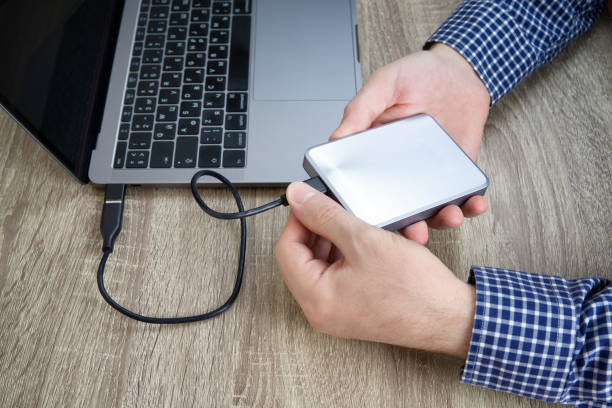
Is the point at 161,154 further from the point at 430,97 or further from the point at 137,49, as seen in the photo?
the point at 430,97

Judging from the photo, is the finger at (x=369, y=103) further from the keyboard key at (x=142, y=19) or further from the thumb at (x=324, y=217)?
the keyboard key at (x=142, y=19)

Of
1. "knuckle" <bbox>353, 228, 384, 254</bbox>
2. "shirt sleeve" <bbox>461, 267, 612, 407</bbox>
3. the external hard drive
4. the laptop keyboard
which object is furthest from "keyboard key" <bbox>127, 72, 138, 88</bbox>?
"shirt sleeve" <bbox>461, 267, 612, 407</bbox>

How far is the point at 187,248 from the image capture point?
0.49 m

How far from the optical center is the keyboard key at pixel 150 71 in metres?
0.60

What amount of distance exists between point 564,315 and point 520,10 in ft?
1.51

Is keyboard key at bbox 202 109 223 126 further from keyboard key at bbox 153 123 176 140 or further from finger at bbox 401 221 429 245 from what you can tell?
finger at bbox 401 221 429 245

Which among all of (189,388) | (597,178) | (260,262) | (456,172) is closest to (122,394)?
(189,388)

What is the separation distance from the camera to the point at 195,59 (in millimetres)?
613

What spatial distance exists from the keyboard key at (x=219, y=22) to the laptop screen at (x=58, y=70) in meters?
0.15

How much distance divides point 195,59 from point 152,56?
0.06 meters

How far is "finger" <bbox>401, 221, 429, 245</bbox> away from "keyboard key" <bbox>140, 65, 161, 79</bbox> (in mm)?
404

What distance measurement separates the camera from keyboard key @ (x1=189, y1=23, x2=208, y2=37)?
0.64m

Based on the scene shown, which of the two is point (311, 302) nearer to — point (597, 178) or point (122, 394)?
point (122, 394)

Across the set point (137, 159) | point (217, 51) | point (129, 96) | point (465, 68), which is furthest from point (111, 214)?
point (465, 68)
